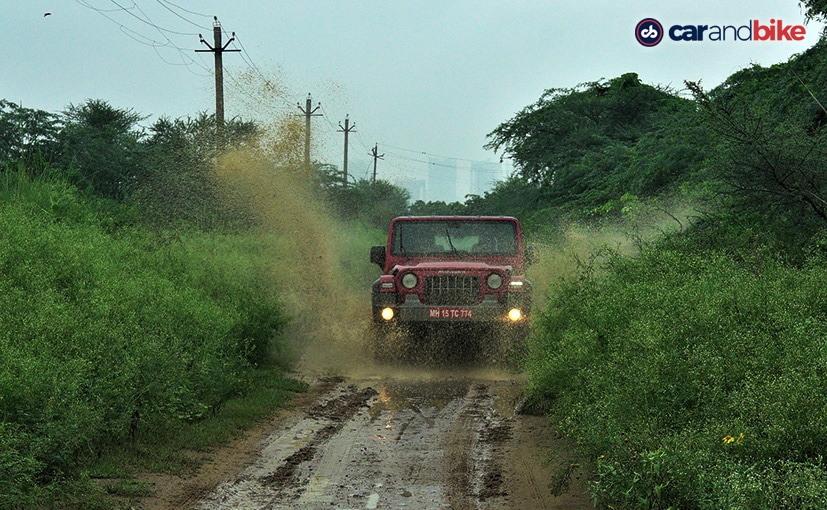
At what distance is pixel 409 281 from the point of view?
12.4m

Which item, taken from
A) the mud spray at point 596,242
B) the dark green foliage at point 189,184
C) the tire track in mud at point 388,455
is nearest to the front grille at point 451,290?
the mud spray at point 596,242

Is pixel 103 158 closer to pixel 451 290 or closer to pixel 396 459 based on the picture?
pixel 451 290

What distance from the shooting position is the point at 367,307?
16844 millimetres

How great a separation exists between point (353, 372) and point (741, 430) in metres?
8.06

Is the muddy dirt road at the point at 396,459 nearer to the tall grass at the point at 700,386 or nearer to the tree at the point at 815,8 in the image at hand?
the tall grass at the point at 700,386

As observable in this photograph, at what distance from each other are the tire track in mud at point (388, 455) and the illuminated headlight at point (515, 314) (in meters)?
1.50

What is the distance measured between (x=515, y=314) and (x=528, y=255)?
156cm

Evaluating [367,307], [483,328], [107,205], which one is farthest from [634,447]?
[107,205]

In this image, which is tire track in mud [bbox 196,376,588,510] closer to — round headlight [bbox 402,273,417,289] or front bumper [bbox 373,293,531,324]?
front bumper [bbox 373,293,531,324]

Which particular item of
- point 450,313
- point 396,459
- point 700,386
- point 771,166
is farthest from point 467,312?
point 700,386

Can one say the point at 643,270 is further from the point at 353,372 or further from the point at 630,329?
the point at 353,372

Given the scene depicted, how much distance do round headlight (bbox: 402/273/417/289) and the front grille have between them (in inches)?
7.2

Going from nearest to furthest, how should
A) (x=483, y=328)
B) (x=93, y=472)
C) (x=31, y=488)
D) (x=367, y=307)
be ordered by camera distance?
1. (x=31, y=488)
2. (x=93, y=472)
3. (x=483, y=328)
4. (x=367, y=307)

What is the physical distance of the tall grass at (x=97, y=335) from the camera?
20.0ft
